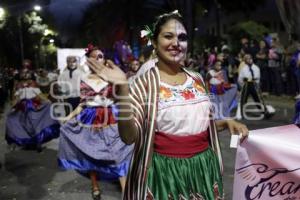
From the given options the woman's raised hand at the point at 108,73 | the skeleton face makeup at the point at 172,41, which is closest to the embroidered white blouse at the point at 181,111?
the skeleton face makeup at the point at 172,41

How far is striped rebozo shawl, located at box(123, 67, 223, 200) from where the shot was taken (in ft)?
8.48

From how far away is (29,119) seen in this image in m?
8.85

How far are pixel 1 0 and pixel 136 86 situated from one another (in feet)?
78.7

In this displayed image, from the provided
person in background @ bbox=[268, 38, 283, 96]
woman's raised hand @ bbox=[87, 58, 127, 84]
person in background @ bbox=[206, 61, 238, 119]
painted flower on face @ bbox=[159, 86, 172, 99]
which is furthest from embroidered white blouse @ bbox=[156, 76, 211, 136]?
person in background @ bbox=[268, 38, 283, 96]

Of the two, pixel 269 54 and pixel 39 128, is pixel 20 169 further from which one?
pixel 269 54

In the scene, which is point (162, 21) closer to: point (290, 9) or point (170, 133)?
point (170, 133)

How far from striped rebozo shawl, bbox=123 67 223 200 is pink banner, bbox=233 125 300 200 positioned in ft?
2.47

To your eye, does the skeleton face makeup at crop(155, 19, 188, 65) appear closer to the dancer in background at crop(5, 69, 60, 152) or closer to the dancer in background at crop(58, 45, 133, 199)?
the dancer in background at crop(58, 45, 133, 199)

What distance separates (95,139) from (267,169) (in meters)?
2.94

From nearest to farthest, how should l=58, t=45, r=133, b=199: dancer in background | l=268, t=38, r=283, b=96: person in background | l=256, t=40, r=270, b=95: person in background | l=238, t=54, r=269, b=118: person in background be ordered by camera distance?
l=58, t=45, r=133, b=199: dancer in background < l=238, t=54, r=269, b=118: person in background < l=268, t=38, r=283, b=96: person in background < l=256, t=40, r=270, b=95: person in background

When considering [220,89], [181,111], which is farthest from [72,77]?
[181,111]

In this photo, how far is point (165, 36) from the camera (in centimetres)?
273

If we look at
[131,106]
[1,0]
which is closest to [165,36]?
[131,106]

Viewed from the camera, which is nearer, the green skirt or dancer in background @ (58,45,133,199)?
the green skirt
